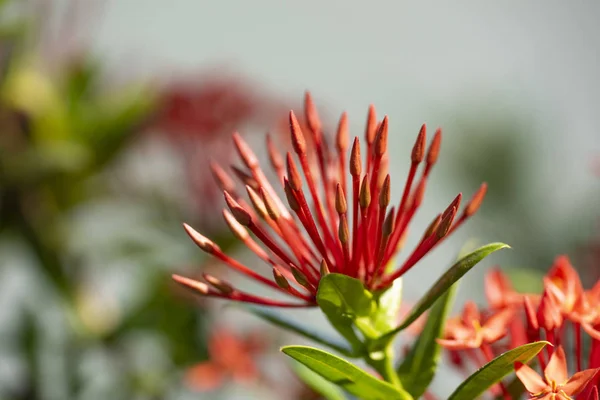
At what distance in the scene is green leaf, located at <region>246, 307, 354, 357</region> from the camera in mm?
377

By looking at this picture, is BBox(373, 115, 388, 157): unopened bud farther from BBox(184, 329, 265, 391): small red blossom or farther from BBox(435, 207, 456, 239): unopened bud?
BBox(184, 329, 265, 391): small red blossom

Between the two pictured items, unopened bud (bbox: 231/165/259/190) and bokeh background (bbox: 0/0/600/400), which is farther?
bokeh background (bbox: 0/0/600/400)

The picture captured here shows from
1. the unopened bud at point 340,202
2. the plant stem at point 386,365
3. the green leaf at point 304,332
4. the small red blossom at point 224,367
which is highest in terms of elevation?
the unopened bud at point 340,202

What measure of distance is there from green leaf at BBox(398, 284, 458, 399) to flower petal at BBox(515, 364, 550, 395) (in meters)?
0.06

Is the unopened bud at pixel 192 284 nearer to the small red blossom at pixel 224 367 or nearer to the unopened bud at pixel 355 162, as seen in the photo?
the unopened bud at pixel 355 162

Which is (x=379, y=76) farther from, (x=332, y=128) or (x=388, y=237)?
(x=388, y=237)

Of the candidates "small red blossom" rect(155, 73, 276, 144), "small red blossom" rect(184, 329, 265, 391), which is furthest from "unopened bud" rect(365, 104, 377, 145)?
"small red blossom" rect(155, 73, 276, 144)

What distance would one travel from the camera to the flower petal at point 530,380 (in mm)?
313

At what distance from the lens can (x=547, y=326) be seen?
332 mm

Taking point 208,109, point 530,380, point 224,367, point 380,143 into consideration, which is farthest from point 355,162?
point 208,109

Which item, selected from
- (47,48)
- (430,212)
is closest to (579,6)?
(430,212)

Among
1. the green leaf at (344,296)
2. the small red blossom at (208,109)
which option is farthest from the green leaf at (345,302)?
the small red blossom at (208,109)

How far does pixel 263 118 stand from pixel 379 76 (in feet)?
3.33

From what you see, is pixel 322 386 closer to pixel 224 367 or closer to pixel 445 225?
pixel 445 225
